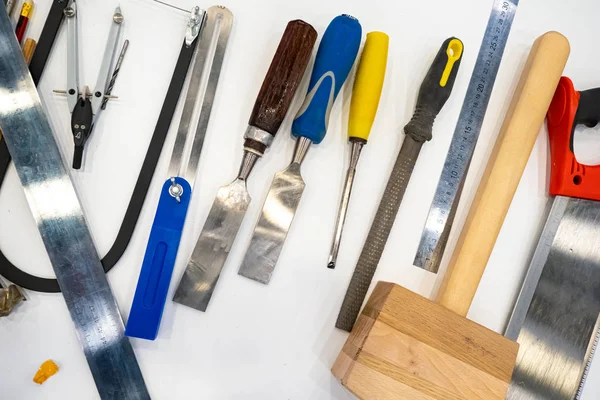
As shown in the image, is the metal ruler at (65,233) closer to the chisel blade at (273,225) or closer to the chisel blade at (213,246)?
the chisel blade at (213,246)

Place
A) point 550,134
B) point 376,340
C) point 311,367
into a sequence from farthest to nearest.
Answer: point 550,134 < point 311,367 < point 376,340

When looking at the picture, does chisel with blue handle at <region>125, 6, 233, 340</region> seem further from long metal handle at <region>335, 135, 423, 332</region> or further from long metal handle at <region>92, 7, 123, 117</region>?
long metal handle at <region>335, 135, 423, 332</region>

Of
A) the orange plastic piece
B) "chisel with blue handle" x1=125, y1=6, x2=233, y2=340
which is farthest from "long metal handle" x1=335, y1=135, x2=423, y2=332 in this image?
the orange plastic piece

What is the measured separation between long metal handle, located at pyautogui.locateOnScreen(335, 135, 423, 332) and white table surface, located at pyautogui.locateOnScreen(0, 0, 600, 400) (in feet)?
0.08

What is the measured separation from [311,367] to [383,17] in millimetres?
791

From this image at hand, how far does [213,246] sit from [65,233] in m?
0.29

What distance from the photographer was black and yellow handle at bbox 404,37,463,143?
41.0 inches

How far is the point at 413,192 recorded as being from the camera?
109 cm

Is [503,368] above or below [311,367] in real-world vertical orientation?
above

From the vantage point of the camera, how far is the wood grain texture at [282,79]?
0.99m

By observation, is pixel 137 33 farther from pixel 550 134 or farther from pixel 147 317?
pixel 550 134

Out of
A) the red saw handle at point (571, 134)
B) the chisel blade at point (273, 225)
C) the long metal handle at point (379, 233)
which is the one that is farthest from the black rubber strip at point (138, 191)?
the red saw handle at point (571, 134)

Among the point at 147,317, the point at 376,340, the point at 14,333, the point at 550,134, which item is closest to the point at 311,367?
the point at 376,340

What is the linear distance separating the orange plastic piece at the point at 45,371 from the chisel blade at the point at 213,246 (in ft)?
0.85
